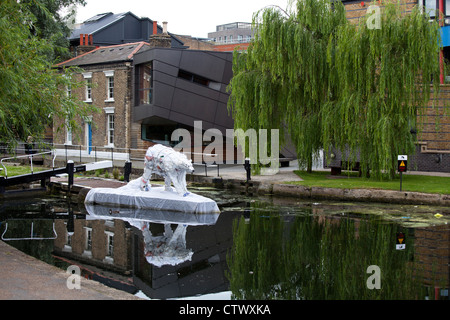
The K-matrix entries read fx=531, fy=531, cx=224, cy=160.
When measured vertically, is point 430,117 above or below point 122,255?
above

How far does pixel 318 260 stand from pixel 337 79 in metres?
12.6

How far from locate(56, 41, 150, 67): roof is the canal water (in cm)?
1613

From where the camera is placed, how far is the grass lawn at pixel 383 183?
18531mm

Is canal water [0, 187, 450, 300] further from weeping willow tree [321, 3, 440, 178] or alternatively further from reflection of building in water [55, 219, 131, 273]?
weeping willow tree [321, 3, 440, 178]

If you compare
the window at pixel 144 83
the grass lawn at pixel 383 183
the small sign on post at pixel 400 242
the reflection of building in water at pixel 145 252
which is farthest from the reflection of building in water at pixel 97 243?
the window at pixel 144 83

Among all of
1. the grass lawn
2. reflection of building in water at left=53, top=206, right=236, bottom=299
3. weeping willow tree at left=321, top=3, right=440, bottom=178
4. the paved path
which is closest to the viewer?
the paved path

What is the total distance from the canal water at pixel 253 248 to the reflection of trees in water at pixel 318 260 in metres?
0.02

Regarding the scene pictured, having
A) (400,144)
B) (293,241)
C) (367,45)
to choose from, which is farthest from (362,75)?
(293,241)

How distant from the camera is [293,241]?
12531 mm

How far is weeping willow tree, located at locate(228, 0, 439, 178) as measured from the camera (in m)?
19.4

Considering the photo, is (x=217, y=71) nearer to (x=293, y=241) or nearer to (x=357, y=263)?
(x=293, y=241)

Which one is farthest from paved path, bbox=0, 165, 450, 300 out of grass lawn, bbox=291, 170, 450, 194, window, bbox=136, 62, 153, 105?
window, bbox=136, 62, 153, 105

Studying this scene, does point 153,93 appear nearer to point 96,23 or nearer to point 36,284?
point 96,23

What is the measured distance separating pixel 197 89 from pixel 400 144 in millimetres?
13869
